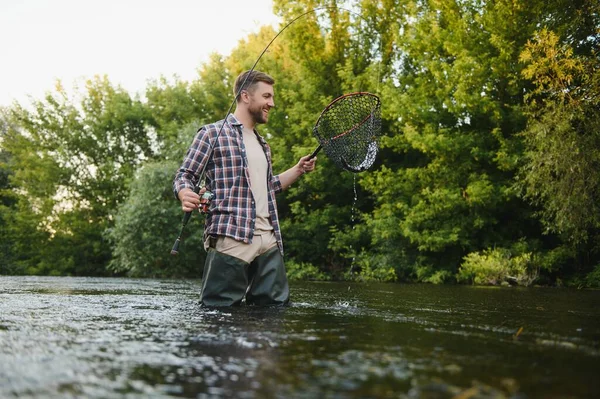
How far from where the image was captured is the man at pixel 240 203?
17.6 feet

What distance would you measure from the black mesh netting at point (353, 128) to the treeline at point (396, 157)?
551cm

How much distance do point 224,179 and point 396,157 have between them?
711 inches

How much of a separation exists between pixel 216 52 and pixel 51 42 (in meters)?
8.09

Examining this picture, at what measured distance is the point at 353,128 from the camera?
617 centimetres

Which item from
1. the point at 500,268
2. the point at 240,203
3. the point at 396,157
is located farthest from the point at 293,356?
the point at 396,157

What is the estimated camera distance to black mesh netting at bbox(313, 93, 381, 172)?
6051mm

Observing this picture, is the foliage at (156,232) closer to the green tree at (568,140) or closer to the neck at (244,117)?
the green tree at (568,140)

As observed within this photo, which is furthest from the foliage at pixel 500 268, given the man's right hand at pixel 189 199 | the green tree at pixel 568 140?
the man's right hand at pixel 189 199

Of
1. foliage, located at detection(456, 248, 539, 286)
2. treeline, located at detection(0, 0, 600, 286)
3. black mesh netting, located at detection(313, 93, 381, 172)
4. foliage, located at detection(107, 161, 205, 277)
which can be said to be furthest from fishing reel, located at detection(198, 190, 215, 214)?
foliage, located at detection(107, 161, 205, 277)

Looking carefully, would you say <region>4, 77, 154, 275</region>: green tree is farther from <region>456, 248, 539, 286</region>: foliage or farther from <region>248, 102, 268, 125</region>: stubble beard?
<region>248, 102, 268, 125</region>: stubble beard

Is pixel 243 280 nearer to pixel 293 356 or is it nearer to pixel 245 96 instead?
pixel 245 96

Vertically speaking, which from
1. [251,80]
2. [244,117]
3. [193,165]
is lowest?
[193,165]

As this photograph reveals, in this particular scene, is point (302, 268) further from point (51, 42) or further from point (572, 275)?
point (51, 42)

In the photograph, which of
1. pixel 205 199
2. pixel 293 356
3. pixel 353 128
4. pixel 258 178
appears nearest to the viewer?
pixel 293 356
